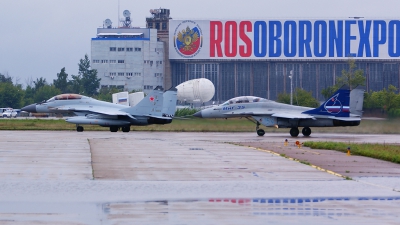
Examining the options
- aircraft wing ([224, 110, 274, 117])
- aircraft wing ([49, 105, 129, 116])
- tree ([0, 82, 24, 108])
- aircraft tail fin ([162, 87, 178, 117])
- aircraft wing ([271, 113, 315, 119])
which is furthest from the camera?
tree ([0, 82, 24, 108])

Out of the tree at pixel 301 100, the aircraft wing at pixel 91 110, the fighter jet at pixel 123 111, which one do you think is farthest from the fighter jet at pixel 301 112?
the tree at pixel 301 100

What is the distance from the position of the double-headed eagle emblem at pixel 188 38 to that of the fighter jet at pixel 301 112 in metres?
57.0

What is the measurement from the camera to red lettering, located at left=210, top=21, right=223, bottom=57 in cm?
9525

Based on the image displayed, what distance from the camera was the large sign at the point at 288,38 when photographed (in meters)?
95.2

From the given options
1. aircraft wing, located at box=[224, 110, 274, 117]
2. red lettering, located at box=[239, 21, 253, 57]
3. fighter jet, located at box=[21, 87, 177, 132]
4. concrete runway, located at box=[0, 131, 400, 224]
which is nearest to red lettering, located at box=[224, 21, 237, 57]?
red lettering, located at box=[239, 21, 253, 57]

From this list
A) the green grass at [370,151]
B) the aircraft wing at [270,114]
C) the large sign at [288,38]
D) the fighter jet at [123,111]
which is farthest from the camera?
the large sign at [288,38]

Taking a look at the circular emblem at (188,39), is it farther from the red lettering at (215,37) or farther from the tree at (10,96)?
the tree at (10,96)

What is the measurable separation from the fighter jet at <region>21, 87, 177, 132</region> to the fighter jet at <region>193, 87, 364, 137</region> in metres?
3.55

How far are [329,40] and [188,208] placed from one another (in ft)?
288

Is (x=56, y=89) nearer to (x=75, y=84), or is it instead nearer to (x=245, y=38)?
(x=75, y=84)

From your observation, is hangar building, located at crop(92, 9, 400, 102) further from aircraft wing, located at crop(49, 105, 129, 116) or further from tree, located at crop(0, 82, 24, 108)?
aircraft wing, located at crop(49, 105, 129, 116)

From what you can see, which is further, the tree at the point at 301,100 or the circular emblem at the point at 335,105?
the tree at the point at 301,100

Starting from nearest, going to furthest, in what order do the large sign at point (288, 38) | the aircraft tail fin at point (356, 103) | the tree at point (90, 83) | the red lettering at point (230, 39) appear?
the aircraft tail fin at point (356, 103), the large sign at point (288, 38), the red lettering at point (230, 39), the tree at point (90, 83)

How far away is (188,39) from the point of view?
96500 millimetres
